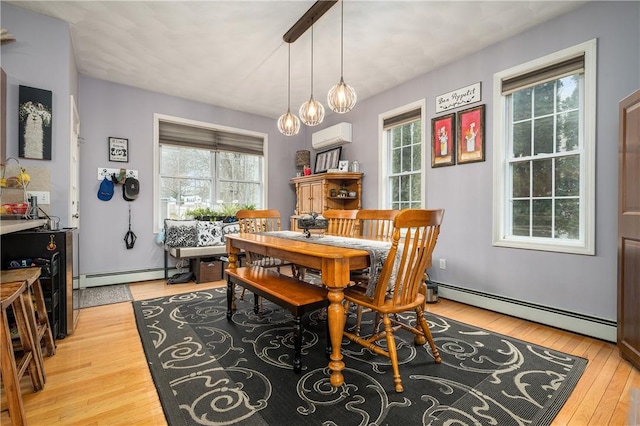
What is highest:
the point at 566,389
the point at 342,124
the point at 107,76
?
the point at 107,76

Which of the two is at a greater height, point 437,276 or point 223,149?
point 223,149

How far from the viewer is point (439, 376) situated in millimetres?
1840

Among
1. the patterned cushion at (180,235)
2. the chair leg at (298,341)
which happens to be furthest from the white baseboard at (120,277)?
the chair leg at (298,341)

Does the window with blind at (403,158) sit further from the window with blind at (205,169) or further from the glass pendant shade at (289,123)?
the window with blind at (205,169)

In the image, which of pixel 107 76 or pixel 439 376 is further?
pixel 107 76

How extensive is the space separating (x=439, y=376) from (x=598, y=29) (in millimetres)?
3096

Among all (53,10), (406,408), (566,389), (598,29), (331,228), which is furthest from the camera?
(331,228)

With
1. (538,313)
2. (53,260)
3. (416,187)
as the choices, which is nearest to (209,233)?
(53,260)

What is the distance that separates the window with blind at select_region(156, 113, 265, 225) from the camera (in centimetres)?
465

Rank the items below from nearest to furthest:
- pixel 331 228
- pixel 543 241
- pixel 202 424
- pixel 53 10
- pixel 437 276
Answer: pixel 202 424 → pixel 53 10 → pixel 543 241 → pixel 331 228 → pixel 437 276

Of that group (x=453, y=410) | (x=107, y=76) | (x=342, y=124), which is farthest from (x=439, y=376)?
(x=107, y=76)

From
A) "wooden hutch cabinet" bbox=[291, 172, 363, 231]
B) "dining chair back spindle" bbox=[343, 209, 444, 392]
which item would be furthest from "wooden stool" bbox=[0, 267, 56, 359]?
"wooden hutch cabinet" bbox=[291, 172, 363, 231]

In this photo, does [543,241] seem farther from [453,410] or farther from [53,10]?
[53,10]

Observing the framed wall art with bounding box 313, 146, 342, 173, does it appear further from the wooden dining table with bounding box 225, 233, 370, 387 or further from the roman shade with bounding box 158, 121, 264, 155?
the wooden dining table with bounding box 225, 233, 370, 387
